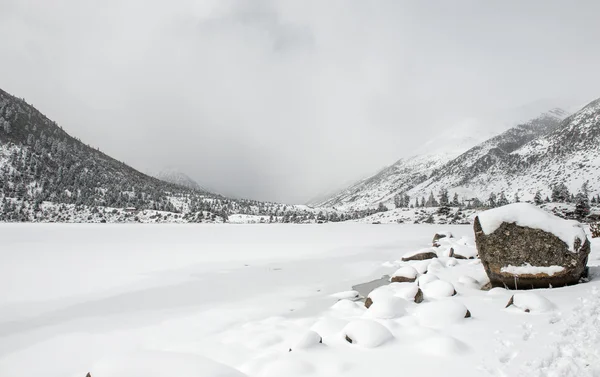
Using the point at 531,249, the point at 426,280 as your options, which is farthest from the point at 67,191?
the point at 531,249

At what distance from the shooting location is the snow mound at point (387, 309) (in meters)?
8.68

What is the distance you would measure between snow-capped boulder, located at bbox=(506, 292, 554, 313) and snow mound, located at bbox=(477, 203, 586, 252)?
3.82 metres

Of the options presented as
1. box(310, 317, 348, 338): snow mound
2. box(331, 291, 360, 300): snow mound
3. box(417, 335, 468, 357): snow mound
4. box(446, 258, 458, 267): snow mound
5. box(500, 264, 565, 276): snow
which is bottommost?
box(331, 291, 360, 300): snow mound

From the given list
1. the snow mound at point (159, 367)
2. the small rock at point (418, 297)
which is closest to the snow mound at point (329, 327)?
the small rock at point (418, 297)

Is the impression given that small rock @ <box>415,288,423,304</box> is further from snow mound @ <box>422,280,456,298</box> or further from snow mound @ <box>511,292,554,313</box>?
snow mound @ <box>511,292,554,313</box>

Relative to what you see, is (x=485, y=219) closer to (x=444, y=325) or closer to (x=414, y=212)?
(x=444, y=325)

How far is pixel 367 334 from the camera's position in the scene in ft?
22.6

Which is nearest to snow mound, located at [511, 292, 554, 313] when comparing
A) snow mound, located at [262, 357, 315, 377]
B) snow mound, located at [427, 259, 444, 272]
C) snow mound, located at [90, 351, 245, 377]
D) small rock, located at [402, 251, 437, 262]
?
snow mound, located at [262, 357, 315, 377]

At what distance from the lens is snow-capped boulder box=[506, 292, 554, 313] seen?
25.9 feet

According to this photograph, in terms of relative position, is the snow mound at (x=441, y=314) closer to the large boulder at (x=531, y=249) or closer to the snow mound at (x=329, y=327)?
the snow mound at (x=329, y=327)

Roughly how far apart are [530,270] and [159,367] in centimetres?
1222

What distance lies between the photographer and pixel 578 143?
176750 millimetres

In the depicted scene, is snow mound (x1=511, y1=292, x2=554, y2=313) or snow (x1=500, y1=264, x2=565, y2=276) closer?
snow mound (x1=511, y1=292, x2=554, y2=313)

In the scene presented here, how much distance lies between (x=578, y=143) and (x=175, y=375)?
793 feet
